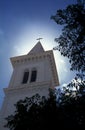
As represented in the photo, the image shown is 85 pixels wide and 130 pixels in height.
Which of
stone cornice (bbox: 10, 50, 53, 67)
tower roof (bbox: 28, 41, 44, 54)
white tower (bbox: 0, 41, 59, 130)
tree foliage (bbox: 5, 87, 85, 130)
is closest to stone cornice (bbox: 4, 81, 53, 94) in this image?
white tower (bbox: 0, 41, 59, 130)

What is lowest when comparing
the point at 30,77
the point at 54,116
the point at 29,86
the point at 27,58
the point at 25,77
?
the point at 54,116

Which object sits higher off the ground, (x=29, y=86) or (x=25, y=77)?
(x=25, y=77)

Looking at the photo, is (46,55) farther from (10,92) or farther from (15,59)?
(10,92)

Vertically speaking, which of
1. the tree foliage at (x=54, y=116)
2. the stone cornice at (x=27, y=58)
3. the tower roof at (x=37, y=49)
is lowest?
the tree foliage at (x=54, y=116)

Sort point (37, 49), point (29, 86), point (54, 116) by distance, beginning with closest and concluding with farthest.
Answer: point (54, 116), point (29, 86), point (37, 49)

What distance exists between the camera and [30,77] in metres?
41.1

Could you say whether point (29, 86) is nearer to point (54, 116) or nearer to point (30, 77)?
point (30, 77)

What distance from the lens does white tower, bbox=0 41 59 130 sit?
3566 centimetres

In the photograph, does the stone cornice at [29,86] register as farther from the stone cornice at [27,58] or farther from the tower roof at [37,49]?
the tower roof at [37,49]

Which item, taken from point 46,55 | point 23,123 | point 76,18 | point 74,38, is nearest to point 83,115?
point 23,123

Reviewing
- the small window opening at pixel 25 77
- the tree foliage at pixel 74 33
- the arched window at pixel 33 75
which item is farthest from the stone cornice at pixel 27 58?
the tree foliage at pixel 74 33

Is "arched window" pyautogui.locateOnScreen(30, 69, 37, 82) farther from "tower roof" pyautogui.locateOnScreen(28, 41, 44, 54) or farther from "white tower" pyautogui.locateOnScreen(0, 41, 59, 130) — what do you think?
"tower roof" pyautogui.locateOnScreen(28, 41, 44, 54)

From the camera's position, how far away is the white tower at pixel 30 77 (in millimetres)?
35656

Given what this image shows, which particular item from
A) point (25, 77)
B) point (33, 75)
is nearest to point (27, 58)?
point (25, 77)
